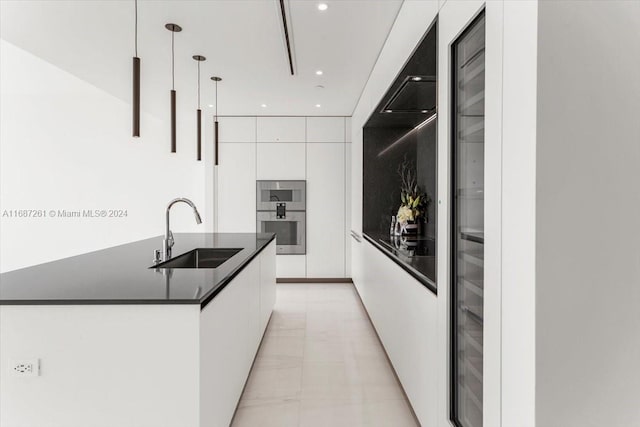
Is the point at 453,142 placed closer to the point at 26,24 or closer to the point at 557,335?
the point at 557,335

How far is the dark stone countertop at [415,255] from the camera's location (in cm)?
199

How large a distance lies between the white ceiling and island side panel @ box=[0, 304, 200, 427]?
187 cm

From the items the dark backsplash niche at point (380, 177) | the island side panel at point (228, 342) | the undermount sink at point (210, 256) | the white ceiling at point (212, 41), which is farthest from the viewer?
the dark backsplash niche at point (380, 177)

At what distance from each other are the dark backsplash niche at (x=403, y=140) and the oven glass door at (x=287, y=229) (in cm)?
145

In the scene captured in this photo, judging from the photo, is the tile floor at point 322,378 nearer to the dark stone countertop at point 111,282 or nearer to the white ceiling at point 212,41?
the dark stone countertop at point 111,282

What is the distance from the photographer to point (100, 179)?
612 centimetres

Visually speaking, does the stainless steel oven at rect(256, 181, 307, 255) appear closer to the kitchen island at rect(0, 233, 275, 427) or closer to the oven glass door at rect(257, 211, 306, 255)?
the oven glass door at rect(257, 211, 306, 255)

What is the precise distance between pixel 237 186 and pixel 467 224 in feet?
15.5

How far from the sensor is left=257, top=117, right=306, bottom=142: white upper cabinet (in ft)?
19.3

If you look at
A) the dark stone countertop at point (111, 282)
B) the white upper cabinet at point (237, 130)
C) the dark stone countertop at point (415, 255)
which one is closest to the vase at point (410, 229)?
the dark stone countertop at point (415, 255)

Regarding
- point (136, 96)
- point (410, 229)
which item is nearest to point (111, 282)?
point (136, 96)

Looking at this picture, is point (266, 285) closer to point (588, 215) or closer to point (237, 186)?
point (237, 186)

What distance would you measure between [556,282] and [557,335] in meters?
0.14

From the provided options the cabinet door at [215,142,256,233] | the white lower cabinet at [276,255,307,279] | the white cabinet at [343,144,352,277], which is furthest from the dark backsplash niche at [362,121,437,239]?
the cabinet door at [215,142,256,233]
